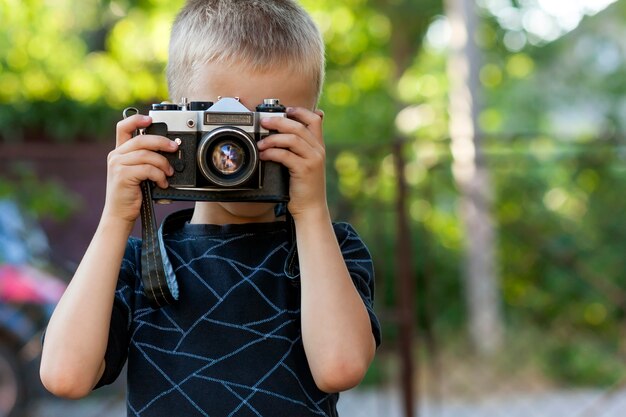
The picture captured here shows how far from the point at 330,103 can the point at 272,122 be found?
8.91 meters

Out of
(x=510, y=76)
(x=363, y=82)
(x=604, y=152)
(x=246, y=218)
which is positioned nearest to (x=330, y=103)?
(x=363, y=82)

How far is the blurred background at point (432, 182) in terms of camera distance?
5164mm

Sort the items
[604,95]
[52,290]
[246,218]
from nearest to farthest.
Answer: [246,218] → [52,290] → [604,95]

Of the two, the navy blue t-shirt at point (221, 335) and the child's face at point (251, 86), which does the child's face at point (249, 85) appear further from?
the navy blue t-shirt at point (221, 335)

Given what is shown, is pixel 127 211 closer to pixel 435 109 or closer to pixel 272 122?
pixel 272 122

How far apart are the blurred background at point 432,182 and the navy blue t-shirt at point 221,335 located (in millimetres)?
3153

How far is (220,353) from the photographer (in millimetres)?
1501

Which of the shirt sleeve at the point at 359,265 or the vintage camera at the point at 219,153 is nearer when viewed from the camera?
the vintage camera at the point at 219,153

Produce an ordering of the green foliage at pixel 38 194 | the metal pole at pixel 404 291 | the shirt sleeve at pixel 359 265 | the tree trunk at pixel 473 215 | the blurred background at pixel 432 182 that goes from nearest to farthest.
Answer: the shirt sleeve at pixel 359 265 < the metal pole at pixel 404 291 < the blurred background at pixel 432 182 < the green foliage at pixel 38 194 < the tree trunk at pixel 473 215

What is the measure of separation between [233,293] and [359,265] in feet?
0.74

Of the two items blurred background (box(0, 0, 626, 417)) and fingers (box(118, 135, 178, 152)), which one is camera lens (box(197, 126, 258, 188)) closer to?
fingers (box(118, 135, 178, 152))

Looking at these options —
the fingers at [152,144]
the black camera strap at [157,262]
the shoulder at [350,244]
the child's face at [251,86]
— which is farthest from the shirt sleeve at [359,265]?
the fingers at [152,144]

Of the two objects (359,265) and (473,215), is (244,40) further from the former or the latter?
(473,215)

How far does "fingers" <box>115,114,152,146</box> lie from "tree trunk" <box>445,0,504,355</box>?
18.8 feet
